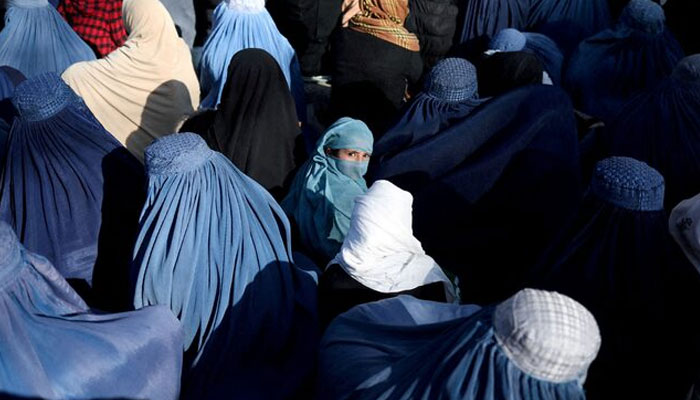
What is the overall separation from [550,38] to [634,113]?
1.70 meters

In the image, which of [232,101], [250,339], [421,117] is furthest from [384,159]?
[250,339]

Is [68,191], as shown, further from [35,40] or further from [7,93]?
[35,40]

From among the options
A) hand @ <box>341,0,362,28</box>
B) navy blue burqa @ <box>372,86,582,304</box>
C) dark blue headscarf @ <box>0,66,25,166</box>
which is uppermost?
hand @ <box>341,0,362,28</box>

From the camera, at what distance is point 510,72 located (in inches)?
128

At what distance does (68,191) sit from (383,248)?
1202mm

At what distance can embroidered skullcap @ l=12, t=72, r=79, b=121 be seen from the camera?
7.54 feet

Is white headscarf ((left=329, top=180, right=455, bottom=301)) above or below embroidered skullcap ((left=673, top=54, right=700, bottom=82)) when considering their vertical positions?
below

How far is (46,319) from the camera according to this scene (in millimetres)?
1593

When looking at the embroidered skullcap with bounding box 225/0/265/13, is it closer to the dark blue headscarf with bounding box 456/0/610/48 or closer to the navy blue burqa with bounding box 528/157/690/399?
the dark blue headscarf with bounding box 456/0/610/48

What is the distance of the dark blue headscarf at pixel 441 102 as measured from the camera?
2861mm

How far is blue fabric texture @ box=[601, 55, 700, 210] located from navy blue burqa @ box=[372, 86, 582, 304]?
0.34 metres

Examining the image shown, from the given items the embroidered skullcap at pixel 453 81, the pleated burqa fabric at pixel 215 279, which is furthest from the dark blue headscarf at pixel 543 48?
the pleated burqa fabric at pixel 215 279

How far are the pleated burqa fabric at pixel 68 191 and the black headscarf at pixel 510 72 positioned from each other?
6.53ft

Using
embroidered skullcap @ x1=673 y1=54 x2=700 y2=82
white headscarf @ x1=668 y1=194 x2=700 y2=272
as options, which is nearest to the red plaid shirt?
embroidered skullcap @ x1=673 y1=54 x2=700 y2=82
